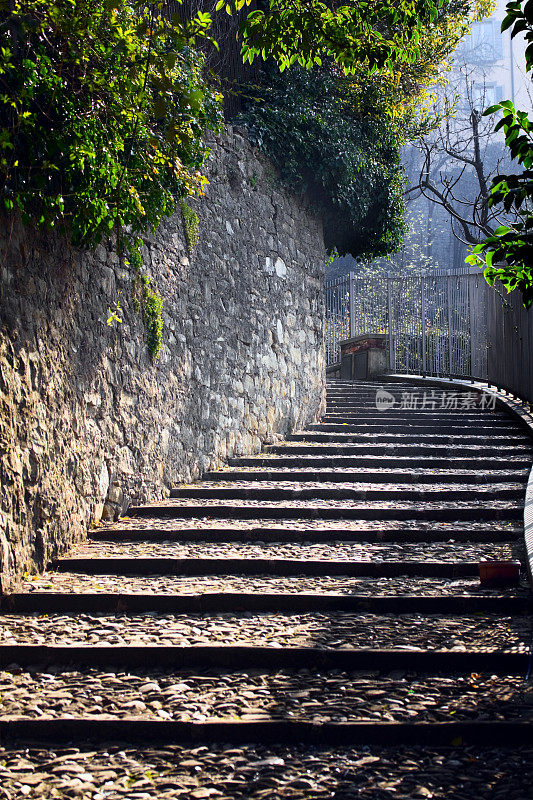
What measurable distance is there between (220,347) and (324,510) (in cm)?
231

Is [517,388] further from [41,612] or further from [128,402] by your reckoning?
[41,612]

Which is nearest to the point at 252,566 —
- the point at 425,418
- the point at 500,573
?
the point at 500,573

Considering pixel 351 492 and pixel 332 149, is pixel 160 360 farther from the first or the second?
pixel 332 149

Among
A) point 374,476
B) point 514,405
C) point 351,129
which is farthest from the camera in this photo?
point 514,405

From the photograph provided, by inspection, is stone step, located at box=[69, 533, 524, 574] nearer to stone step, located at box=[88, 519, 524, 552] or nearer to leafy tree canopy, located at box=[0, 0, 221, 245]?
stone step, located at box=[88, 519, 524, 552]

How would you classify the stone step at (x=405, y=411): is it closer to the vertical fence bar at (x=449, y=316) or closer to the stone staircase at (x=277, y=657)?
the vertical fence bar at (x=449, y=316)

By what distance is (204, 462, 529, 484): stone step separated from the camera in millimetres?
6852

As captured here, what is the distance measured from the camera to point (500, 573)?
4215mm

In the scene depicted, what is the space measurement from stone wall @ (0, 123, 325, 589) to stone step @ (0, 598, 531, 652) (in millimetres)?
506

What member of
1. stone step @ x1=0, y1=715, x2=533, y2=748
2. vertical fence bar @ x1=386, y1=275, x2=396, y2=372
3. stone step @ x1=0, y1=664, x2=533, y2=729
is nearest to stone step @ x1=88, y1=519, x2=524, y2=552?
stone step @ x1=0, y1=664, x2=533, y2=729

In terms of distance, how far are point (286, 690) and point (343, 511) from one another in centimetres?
273

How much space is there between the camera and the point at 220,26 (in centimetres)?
818

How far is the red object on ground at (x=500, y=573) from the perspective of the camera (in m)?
4.21

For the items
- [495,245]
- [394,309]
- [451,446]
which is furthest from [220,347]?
[394,309]
